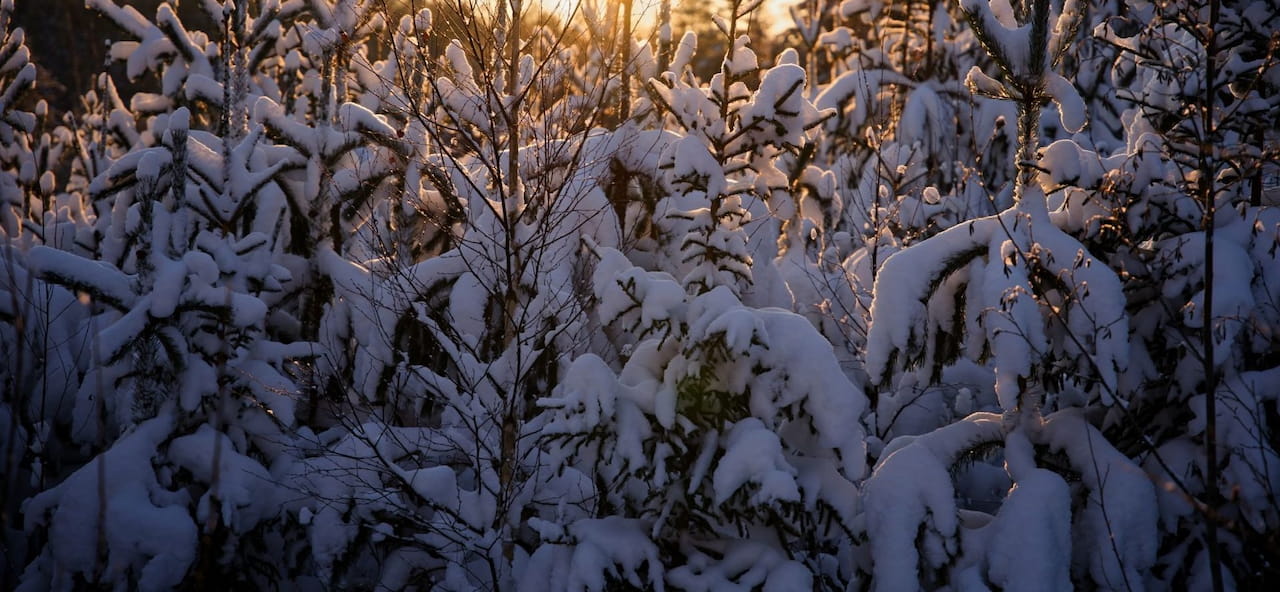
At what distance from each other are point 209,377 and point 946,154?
985cm

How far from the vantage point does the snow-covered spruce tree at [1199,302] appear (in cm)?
460

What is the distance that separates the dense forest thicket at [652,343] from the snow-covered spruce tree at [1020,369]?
0.02m

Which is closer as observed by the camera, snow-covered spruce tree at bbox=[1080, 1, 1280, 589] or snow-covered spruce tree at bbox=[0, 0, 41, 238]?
snow-covered spruce tree at bbox=[1080, 1, 1280, 589]

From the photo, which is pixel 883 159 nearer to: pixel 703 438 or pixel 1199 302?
pixel 1199 302

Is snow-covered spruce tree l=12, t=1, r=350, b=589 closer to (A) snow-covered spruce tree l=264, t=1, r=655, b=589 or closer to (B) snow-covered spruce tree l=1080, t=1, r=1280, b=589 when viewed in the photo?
(A) snow-covered spruce tree l=264, t=1, r=655, b=589

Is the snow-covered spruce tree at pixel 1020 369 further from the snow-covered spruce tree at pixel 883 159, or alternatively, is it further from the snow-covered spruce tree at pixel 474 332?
the snow-covered spruce tree at pixel 474 332

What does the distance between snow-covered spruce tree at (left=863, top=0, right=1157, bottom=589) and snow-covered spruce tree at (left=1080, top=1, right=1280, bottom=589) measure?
29 centimetres

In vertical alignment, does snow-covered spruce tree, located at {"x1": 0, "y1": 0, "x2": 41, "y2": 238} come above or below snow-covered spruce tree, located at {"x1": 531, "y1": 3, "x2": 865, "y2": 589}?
above

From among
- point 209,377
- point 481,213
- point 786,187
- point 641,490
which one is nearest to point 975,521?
point 641,490

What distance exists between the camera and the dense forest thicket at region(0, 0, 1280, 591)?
4.78 metres

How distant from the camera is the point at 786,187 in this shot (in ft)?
22.1

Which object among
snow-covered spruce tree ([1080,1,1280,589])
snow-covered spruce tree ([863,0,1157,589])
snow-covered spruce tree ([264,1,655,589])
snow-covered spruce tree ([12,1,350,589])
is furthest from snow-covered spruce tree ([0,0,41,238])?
snow-covered spruce tree ([1080,1,1280,589])

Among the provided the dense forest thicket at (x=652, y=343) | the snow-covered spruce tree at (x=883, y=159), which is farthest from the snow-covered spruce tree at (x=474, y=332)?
the snow-covered spruce tree at (x=883, y=159)

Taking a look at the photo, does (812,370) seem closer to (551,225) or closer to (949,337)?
(949,337)
